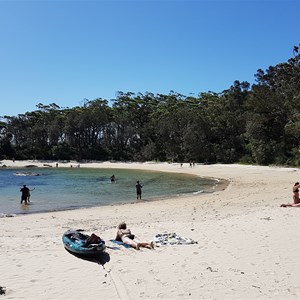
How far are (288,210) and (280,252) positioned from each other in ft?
21.0

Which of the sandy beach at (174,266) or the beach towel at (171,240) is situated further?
the beach towel at (171,240)

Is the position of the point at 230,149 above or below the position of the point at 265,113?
below

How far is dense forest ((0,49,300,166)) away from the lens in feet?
181

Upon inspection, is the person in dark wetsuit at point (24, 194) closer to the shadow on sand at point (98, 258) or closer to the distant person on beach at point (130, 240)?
the distant person on beach at point (130, 240)

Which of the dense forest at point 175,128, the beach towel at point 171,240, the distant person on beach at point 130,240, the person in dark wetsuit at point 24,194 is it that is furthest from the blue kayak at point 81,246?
the dense forest at point 175,128

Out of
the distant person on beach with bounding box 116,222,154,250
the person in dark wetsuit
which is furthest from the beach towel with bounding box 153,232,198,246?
the person in dark wetsuit

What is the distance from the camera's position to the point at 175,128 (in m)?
73.4

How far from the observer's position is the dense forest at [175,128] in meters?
55.1

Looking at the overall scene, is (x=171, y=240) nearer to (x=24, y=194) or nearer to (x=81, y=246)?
(x=81, y=246)

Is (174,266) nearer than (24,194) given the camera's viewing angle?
Yes

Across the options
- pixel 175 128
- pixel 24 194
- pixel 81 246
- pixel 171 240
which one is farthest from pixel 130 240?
pixel 175 128

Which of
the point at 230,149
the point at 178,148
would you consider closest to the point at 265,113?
the point at 230,149

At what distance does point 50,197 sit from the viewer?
83.7ft

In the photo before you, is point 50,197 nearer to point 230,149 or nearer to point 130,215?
point 130,215
